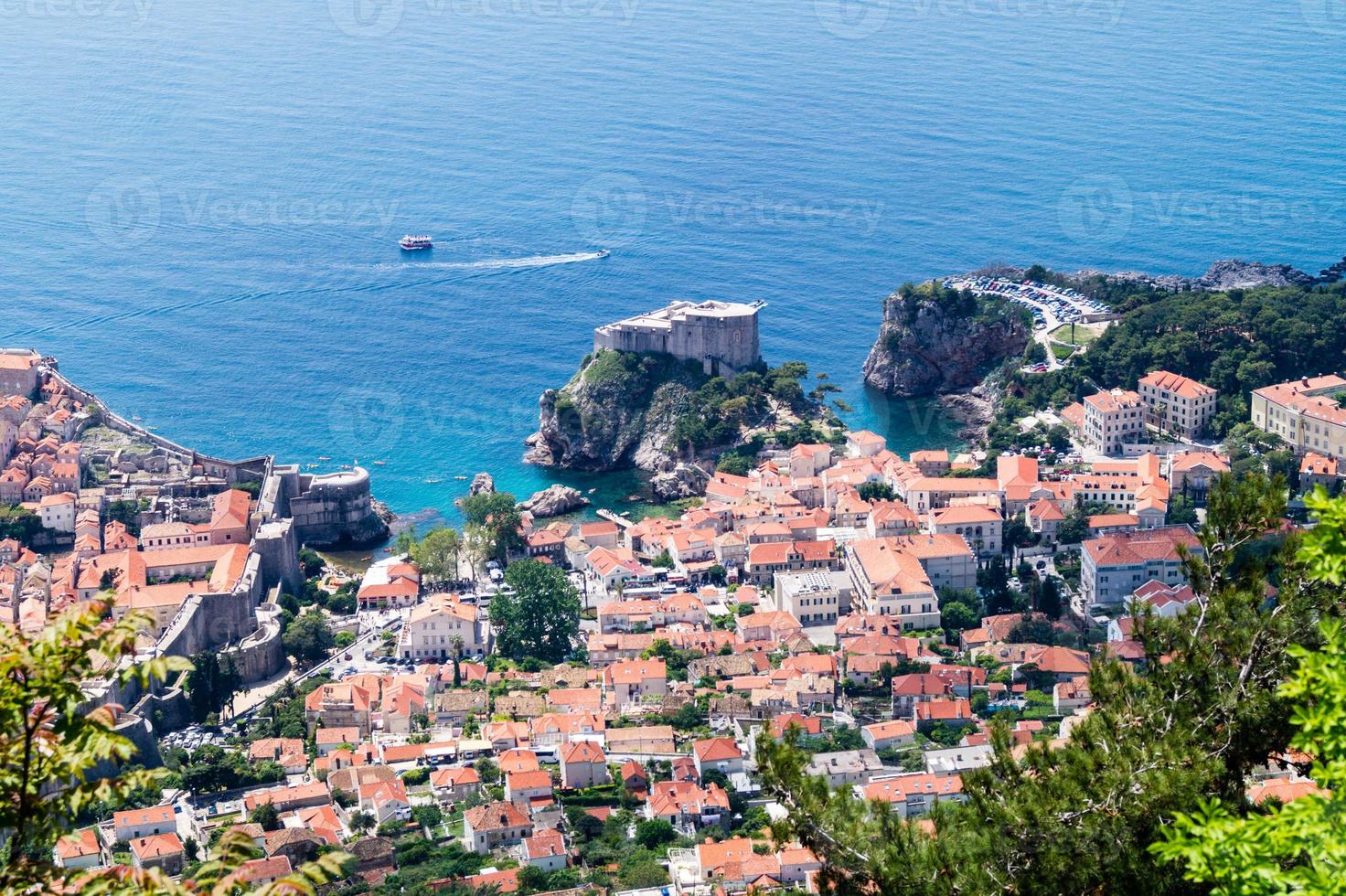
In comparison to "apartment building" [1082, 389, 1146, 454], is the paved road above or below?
below

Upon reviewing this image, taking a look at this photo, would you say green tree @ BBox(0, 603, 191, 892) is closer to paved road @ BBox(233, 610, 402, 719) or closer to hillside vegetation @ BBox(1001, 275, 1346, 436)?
paved road @ BBox(233, 610, 402, 719)

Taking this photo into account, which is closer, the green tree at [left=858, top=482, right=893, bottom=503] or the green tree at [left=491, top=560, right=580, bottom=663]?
the green tree at [left=491, top=560, right=580, bottom=663]

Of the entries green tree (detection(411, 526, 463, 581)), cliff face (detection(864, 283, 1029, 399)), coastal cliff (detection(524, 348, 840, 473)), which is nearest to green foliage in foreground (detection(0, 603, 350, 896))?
green tree (detection(411, 526, 463, 581))

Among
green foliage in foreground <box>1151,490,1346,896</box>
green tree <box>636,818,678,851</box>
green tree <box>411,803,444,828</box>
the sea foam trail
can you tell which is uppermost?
the sea foam trail

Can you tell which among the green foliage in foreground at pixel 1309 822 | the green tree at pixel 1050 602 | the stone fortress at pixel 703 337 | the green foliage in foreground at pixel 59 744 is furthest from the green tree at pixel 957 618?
the green foliage in foreground at pixel 59 744

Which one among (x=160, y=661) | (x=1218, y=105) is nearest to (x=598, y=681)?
(x=160, y=661)

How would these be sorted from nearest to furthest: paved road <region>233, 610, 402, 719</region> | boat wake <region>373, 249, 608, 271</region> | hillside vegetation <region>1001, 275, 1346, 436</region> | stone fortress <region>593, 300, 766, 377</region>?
paved road <region>233, 610, 402, 719</region>
hillside vegetation <region>1001, 275, 1346, 436</region>
stone fortress <region>593, 300, 766, 377</region>
boat wake <region>373, 249, 608, 271</region>

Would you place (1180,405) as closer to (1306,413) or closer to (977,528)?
(1306,413)
